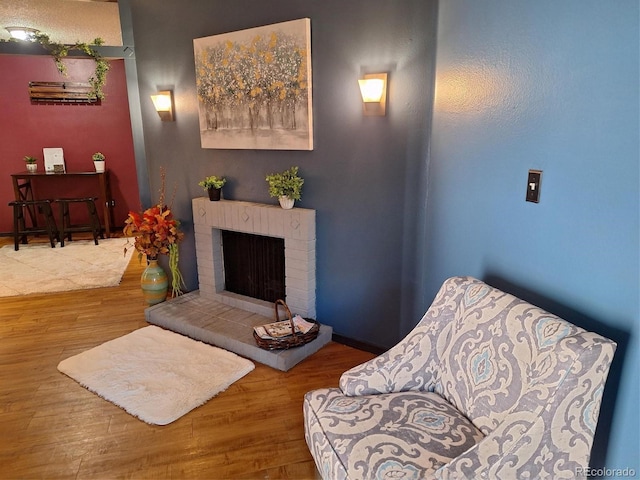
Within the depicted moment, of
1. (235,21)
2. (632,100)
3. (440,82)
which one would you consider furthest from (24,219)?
(632,100)

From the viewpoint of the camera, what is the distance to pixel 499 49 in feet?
5.98

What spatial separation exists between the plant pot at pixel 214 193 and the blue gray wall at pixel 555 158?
1868mm

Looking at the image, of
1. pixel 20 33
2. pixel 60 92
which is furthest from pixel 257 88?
pixel 60 92

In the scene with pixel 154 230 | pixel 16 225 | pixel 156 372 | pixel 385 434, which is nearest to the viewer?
pixel 385 434

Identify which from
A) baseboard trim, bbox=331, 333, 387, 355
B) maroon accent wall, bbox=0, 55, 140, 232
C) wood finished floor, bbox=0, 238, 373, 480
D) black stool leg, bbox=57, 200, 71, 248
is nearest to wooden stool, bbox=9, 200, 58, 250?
black stool leg, bbox=57, 200, 71, 248

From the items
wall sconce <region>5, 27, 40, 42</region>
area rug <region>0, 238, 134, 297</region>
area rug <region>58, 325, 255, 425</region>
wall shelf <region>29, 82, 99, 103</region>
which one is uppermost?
wall sconce <region>5, 27, 40, 42</region>

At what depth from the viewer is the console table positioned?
5770 millimetres

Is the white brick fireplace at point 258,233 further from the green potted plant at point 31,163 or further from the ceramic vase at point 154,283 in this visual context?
the green potted plant at point 31,163

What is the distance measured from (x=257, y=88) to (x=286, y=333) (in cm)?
171

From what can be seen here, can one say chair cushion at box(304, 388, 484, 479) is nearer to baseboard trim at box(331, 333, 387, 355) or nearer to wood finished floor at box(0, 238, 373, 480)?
wood finished floor at box(0, 238, 373, 480)

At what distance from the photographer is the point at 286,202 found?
306cm

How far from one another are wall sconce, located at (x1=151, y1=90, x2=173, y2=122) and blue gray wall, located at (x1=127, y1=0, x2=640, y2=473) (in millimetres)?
81

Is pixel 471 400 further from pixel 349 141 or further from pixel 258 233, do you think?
pixel 258 233

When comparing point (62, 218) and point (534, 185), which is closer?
point (534, 185)
